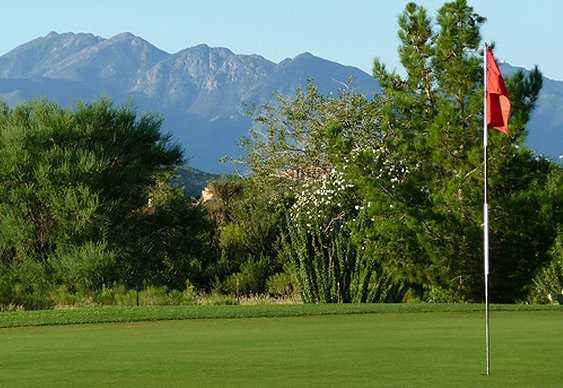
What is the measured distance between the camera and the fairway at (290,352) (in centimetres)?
1177

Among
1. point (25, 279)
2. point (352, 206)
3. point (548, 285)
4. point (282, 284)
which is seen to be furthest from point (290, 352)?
point (352, 206)

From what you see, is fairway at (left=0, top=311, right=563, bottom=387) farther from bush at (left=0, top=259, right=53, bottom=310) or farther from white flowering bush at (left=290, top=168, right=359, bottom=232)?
white flowering bush at (left=290, top=168, right=359, bottom=232)

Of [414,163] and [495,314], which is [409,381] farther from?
[414,163]

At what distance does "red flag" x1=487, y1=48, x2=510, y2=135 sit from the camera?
46.3ft

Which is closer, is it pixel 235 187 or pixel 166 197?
pixel 166 197

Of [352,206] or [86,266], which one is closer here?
[86,266]

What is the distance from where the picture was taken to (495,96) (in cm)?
1474

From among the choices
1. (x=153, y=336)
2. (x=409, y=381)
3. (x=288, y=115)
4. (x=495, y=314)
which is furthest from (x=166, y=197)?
(x=409, y=381)

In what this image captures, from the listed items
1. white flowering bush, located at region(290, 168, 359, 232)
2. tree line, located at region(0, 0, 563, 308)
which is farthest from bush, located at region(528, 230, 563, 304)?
white flowering bush, located at region(290, 168, 359, 232)

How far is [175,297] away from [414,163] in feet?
22.9

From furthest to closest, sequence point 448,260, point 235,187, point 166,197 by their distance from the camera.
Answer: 1. point 235,187
2. point 166,197
3. point 448,260

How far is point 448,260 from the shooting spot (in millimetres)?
31188

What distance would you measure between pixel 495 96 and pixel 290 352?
3653mm

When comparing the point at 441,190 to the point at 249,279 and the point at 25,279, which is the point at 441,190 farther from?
the point at 25,279
